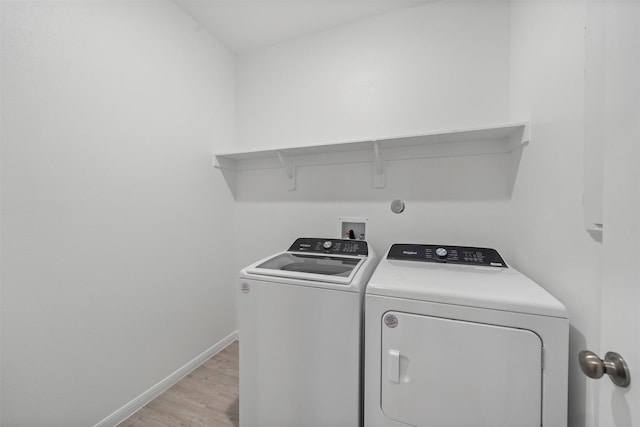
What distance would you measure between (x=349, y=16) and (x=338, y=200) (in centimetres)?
149

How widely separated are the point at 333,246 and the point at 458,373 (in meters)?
1.01

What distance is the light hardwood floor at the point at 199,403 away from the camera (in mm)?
1504

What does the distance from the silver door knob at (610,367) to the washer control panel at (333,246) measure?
1.15 m

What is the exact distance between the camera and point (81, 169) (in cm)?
132

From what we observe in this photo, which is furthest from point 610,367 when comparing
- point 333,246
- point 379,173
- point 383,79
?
point 383,79

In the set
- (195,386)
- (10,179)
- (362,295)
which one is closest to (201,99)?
(10,179)

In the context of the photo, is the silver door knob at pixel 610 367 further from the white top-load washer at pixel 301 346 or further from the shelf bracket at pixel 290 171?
the shelf bracket at pixel 290 171

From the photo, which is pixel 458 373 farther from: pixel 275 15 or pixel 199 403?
pixel 275 15

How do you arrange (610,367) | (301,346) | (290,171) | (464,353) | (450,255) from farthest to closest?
(290,171), (450,255), (301,346), (464,353), (610,367)

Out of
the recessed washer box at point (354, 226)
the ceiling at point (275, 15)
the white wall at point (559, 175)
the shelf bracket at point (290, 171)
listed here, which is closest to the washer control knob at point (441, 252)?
the white wall at point (559, 175)

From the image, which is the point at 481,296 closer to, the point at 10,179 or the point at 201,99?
the point at 10,179

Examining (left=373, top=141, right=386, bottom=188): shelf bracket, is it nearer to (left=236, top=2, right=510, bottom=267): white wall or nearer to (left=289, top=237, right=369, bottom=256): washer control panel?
(left=236, top=2, right=510, bottom=267): white wall

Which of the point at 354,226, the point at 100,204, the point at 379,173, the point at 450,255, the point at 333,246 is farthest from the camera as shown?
the point at 354,226

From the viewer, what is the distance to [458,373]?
96 cm
